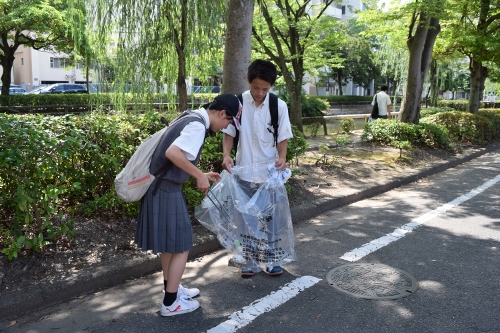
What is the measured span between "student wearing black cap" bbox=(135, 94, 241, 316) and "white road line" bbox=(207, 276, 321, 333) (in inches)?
15.5

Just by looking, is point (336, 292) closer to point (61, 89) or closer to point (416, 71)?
point (416, 71)

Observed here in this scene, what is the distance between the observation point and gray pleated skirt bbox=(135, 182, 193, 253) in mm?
3197

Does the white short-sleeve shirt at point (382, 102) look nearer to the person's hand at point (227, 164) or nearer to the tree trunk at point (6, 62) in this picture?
the person's hand at point (227, 164)

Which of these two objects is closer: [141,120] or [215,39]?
[141,120]

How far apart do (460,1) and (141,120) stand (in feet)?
41.8

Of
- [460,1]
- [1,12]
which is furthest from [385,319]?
[1,12]

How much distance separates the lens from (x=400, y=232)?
555cm

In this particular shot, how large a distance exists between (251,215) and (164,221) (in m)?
0.96

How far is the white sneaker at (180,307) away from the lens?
336 cm

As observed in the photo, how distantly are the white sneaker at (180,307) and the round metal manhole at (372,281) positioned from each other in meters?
1.26

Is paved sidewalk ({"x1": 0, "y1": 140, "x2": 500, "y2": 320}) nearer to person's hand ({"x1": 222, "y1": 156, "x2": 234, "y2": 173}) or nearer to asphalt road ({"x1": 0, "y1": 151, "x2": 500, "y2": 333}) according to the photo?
asphalt road ({"x1": 0, "y1": 151, "x2": 500, "y2": 333})

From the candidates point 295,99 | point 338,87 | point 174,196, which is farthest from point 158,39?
point 338,87

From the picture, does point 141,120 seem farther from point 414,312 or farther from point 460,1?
point 460,1

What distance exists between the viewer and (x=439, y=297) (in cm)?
370
